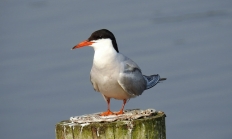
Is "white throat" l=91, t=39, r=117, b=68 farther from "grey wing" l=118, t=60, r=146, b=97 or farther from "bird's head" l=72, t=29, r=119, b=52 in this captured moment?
"grey wing" l=118, t=60, r=146, b=97

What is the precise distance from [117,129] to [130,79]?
4.88ft

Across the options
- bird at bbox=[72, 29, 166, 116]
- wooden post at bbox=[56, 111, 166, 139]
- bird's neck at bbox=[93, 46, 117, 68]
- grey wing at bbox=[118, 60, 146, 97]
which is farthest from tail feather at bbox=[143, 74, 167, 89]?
wooden post at bbox=[56, 111, 166, 139]

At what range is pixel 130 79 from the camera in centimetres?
712

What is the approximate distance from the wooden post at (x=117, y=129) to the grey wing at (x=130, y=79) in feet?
4.17

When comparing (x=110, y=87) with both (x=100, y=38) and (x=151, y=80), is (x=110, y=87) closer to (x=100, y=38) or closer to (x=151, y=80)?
(x=100, y=38)

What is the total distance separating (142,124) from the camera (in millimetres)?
5734

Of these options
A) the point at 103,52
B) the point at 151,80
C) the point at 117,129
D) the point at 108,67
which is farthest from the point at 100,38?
the point at 117,129

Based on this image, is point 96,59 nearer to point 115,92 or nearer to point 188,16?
point 115,92

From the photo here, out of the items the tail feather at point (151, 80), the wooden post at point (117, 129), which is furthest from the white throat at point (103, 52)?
the wooden post at point (117, 129)

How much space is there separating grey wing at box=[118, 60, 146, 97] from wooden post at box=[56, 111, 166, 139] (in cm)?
127

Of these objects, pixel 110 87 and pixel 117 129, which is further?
pixel 110 87

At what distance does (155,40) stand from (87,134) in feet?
22.3

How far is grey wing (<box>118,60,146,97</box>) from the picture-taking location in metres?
7.06

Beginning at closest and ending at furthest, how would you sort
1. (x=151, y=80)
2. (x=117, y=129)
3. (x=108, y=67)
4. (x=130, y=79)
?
1. (x=117, y=129)
2. (x=108, y=67)
3. (x=130, y=79)
4. (x=151, y=80)
